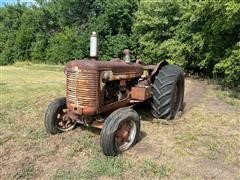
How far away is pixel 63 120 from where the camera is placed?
19.0ft

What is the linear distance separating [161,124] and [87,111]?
1811mm

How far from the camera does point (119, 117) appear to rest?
A: 4867mm

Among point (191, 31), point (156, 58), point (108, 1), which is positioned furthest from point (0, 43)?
point (191, 31)

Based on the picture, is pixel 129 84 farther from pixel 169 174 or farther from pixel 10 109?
pixel 10 109

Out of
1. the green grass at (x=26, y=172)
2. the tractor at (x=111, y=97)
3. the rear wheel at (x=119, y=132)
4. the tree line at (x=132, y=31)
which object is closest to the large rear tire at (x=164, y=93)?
the tractor at (x=111, y=97)

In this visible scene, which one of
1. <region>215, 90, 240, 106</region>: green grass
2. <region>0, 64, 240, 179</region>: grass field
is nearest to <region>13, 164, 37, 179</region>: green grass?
<region>0, 64, 240, 179</region>: grass field

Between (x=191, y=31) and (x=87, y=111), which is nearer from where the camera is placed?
(x=87, y=111)

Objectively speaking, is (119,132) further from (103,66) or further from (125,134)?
(103,66)

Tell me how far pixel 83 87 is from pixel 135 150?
1.18m

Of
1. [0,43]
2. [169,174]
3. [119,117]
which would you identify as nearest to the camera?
[169,174]

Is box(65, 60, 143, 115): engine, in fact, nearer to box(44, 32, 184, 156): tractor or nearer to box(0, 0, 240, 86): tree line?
box(44, 32, 184, 156): tractor

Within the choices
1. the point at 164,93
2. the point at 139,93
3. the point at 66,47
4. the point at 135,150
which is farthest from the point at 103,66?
the point at 66,47

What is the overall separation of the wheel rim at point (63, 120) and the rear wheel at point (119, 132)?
1174 millimetres

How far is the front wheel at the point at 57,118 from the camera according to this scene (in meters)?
5.56
